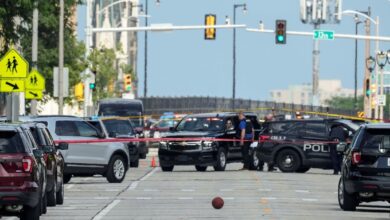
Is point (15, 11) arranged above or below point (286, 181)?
above

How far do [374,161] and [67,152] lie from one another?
39.6 ft

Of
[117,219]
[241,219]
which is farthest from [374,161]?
[117,219]

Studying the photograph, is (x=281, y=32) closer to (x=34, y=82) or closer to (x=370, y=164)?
(x=34, y=82)

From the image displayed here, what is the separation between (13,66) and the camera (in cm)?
4012

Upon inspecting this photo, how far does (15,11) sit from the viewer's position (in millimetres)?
42844

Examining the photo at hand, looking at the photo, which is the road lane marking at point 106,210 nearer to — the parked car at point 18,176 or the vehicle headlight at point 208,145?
the parked car at point 18,176

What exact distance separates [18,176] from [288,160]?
2358 cm

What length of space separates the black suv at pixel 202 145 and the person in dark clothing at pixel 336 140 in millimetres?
3384

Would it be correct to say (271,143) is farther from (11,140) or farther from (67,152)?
(11,140)

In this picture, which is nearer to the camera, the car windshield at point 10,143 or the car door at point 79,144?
the car windshield at point 10,143

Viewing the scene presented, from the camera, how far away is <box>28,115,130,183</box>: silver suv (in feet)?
121

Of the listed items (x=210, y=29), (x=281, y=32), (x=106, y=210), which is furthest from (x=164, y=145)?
(x=210, y=29)

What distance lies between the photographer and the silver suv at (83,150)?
3694cm

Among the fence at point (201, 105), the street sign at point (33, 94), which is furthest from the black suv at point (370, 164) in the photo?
the fence at point (201, 105)
